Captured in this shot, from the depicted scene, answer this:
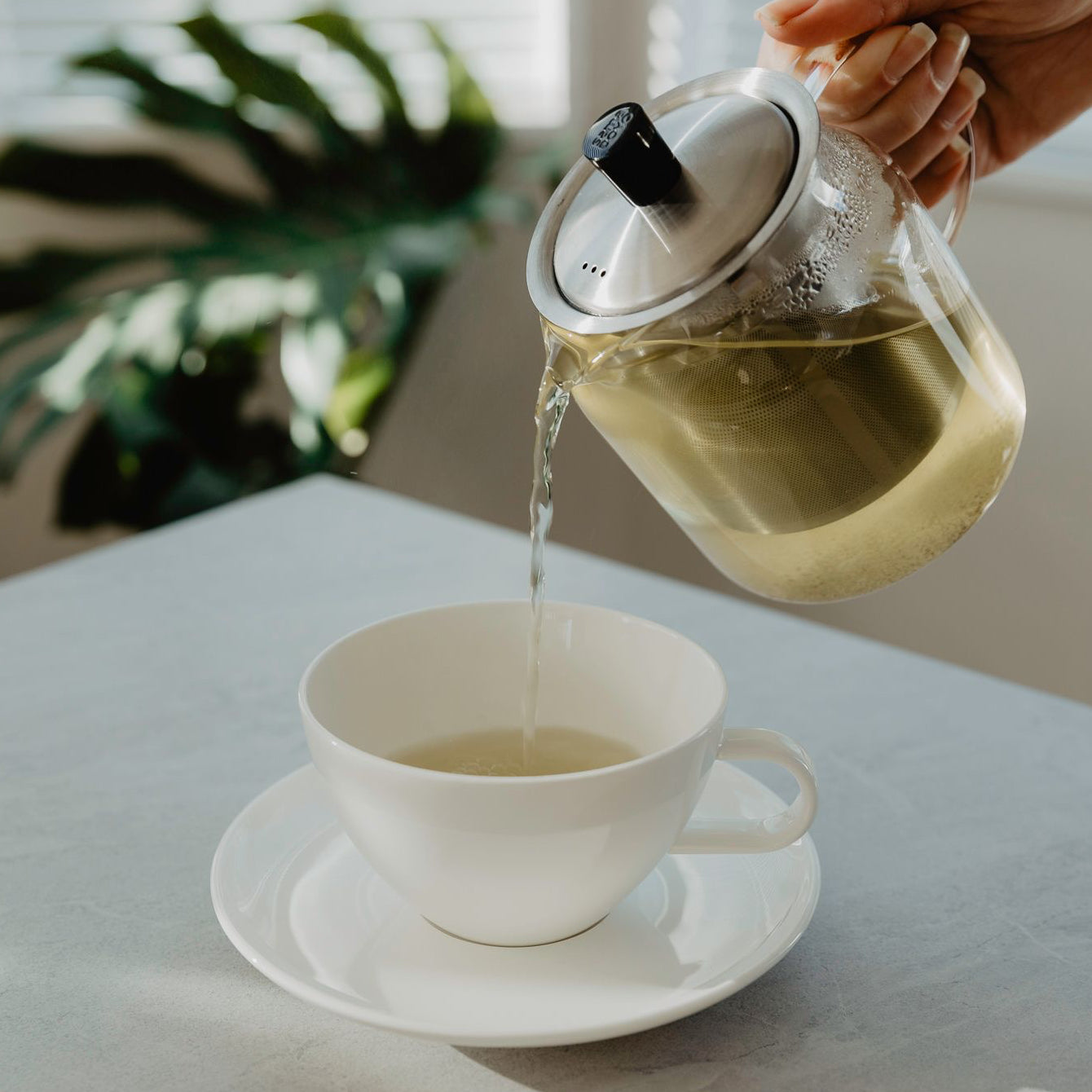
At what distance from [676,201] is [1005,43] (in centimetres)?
39

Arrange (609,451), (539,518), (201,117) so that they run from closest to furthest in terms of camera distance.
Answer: (539,518), (201,117), (609,451)

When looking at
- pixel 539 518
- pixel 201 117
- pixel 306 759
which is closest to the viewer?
pixel 539 518

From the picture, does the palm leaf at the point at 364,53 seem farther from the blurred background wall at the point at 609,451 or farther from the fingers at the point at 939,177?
the fingers at the point at 939,177

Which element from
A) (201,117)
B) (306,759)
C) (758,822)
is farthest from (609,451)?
(758,822)

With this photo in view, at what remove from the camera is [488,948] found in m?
0.49

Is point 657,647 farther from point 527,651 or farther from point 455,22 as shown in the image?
point 455,22

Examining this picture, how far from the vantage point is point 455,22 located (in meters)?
2.06

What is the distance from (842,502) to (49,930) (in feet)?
1.17

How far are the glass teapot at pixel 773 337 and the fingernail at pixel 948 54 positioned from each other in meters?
0.10

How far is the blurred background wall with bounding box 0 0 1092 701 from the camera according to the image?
1.68m

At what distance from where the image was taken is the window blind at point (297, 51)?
178cm

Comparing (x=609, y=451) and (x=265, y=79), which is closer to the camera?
(x=265, y=79)

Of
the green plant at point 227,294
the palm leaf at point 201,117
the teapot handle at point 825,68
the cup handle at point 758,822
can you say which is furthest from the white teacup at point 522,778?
the palm leaf at point 201,117

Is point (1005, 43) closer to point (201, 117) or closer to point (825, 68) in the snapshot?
point (825, 68)
